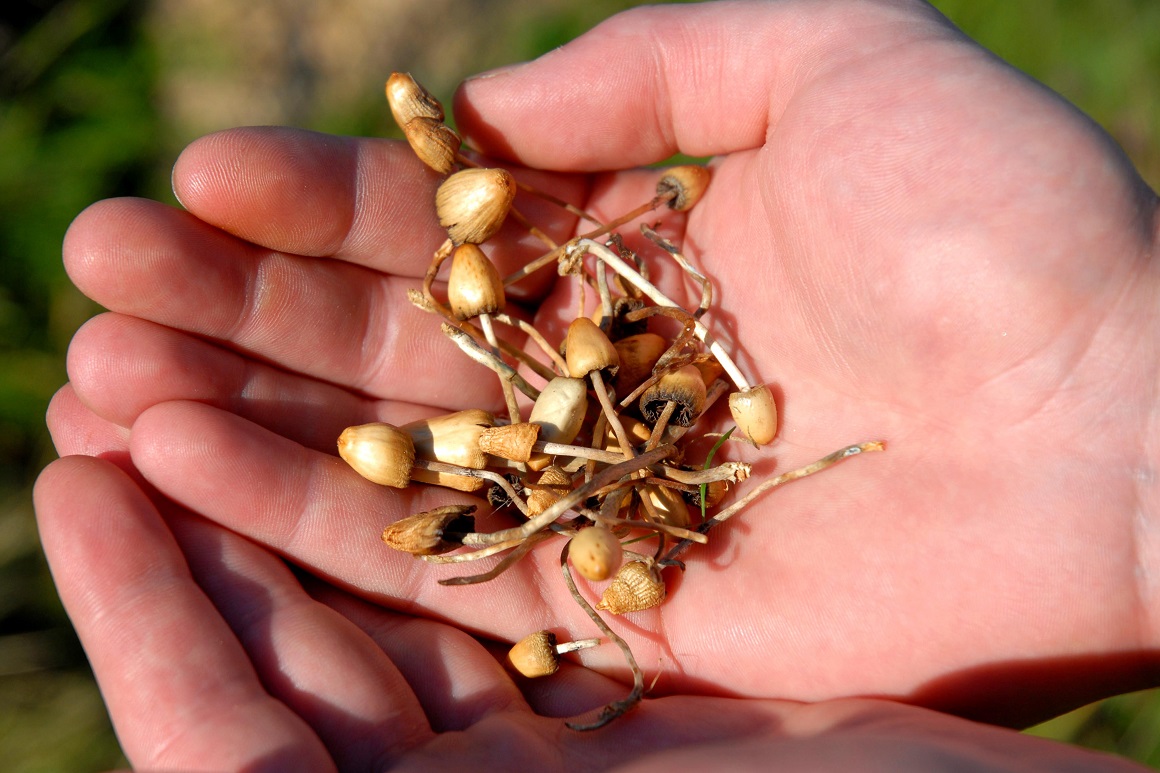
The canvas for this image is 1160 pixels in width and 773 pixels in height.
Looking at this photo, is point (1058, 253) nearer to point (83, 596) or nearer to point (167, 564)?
point (167, 564)

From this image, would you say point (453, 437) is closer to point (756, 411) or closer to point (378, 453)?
point (378, 453)

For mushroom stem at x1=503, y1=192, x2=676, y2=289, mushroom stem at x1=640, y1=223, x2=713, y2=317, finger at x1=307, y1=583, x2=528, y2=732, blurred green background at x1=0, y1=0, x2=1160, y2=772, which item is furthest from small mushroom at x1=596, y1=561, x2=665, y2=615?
blurred green background at x1=0, y1=0, x2=1160, y2=772

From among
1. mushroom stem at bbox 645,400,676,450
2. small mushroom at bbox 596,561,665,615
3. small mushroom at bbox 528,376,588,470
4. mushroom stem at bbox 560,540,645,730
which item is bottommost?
mushroom stem at bbox 560,540,645,730

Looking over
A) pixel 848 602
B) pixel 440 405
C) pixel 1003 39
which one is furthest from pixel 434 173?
pixel 1003 39

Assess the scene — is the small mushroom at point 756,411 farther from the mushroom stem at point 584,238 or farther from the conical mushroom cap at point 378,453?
the conical mushroom cap at point 378,453

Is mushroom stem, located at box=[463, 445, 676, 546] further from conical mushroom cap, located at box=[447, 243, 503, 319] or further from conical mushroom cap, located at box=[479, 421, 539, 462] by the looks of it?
conical mushroom cap, located at box=[447, 243, 503, 319]

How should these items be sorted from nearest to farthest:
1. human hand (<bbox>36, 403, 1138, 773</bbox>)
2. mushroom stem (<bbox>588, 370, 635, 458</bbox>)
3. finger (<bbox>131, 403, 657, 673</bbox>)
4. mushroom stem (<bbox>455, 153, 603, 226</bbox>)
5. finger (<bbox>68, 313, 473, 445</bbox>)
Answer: human hand (<bbox>36, 403, 1138, 773</bbox>), finger (<bbox>131, 403, 657, 673</bbox>), finger (<bbox>68, 313, 473, 445</bbox>), mushroom stem (<bbox>588, 370, 635, 458</bbox>), mushroom stem (<bbox>455, 153, 603, 226</bbox>)

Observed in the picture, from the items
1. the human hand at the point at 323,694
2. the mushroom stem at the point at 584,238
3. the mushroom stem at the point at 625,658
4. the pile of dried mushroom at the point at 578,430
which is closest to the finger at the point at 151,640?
the human hand at the point at 323,694
